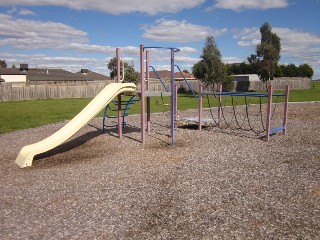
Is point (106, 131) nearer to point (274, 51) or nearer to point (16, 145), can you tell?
point (16, 145)

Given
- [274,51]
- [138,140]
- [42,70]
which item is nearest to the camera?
[138,140]

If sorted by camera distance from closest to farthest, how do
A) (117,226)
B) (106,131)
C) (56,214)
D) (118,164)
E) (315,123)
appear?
(117,226) < (56,214) < (118,164) < (106,131) < (315,123)

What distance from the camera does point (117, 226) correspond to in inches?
177

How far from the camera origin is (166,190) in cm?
584

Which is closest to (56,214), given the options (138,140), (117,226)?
(117,226)

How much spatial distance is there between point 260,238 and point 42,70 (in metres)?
67.0

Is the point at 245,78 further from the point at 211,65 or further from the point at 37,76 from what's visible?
the point at 37,76

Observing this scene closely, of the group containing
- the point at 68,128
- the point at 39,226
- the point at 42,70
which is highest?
the point at 42,70

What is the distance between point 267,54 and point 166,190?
4453 cm

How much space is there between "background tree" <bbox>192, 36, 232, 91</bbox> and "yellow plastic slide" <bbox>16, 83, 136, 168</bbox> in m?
26.3

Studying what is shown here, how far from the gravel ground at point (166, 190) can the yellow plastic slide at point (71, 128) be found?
299mm

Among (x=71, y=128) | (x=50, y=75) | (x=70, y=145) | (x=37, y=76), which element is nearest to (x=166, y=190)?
(x=71, y=128)

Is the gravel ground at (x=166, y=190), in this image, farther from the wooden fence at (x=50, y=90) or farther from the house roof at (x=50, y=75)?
the house roof at (x=50, y=75)

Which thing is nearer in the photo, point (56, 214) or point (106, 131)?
point (56, 214)
